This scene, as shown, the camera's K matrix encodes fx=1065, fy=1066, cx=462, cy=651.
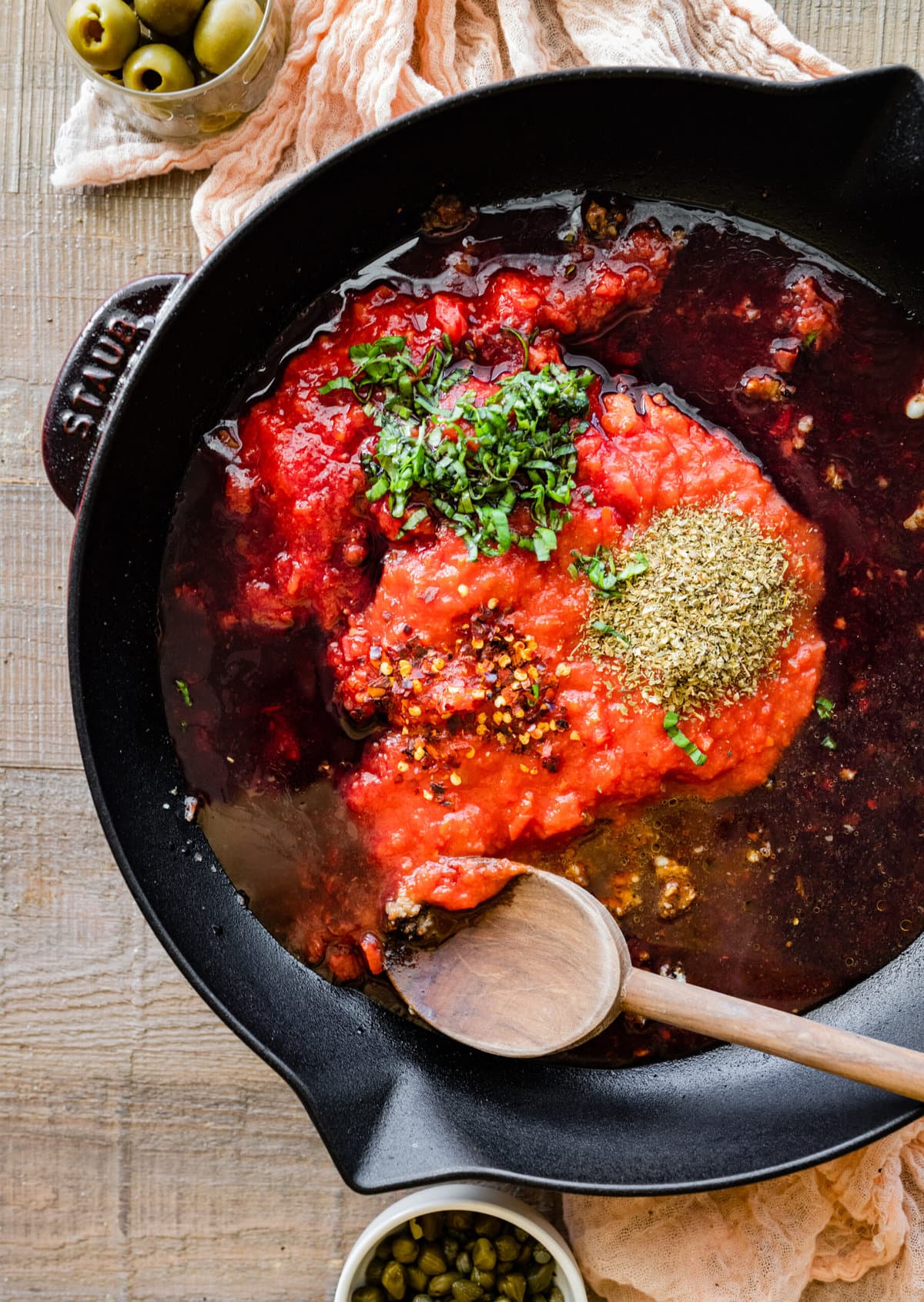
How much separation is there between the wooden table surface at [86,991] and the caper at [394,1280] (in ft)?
0.59

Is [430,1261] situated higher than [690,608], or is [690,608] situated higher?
[690,608]

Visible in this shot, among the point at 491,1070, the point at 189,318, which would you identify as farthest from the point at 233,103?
the point at 491,1070

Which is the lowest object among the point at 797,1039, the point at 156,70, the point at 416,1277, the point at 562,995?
the point at 416,1277

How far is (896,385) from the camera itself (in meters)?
2.38

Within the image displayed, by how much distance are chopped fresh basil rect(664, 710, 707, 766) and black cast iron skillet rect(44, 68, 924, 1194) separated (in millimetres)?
716

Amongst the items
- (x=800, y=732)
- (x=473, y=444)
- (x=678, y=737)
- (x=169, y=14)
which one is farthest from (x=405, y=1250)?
(x=169, y=14)

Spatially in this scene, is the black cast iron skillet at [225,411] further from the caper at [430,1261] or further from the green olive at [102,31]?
the green olive at [102,31]

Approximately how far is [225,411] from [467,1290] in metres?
2.00

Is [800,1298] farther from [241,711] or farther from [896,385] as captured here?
[896,385]

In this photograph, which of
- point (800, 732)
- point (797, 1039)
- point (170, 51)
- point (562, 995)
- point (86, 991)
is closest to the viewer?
point (797, 1039)

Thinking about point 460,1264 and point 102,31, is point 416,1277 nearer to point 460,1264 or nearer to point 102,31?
point 460,1264

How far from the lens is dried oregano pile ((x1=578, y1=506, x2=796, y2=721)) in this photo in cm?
218

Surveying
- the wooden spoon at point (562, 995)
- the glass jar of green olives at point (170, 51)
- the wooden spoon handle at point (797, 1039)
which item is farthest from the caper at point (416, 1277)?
the glass jar of green olives at point (170, 51)

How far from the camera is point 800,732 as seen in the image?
2365 mm
